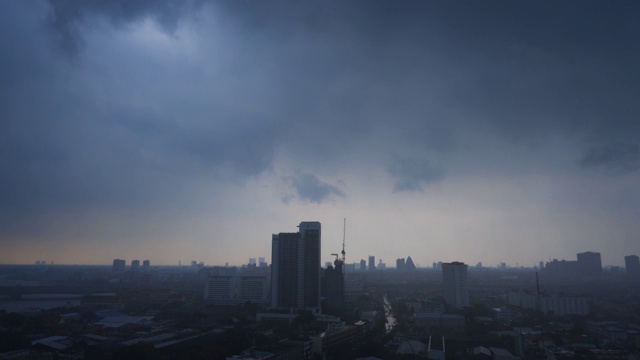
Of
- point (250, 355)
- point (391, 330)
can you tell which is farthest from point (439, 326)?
point (250, 355)

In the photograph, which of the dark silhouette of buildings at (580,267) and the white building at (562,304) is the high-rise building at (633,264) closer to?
the dark silhouette of buildings at (580,267)

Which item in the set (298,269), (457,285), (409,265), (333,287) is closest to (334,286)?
(333,287)

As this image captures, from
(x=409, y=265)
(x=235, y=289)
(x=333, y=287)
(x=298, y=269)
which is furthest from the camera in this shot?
(x=409, y=265)

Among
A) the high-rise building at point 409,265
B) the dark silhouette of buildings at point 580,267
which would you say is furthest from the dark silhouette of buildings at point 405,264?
the dark silhouette of buildings at point 580,267

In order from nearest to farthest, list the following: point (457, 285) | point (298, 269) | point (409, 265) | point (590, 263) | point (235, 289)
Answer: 1. point (298, 269)
2. point (457, 285)
3. point (235, 289)
4. point (590, 263)
5. point (409, 265)

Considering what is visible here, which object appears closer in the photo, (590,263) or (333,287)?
(333,287)

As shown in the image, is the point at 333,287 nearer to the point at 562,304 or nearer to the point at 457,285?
the point at 457,285
